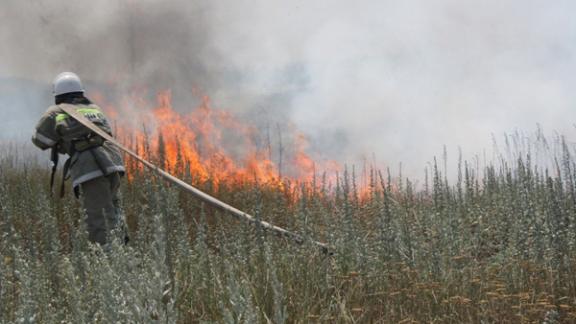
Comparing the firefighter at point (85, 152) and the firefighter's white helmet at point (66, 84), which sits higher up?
the firefighter's white helmet at point (66, 84)

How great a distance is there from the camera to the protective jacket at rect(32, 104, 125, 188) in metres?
6.10

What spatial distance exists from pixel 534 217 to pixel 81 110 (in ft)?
15.0

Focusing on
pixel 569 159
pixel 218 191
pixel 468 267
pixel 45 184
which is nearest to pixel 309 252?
pixel 468 267

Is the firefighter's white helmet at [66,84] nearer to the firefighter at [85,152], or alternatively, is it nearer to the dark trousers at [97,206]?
the firefighter at [85,152]

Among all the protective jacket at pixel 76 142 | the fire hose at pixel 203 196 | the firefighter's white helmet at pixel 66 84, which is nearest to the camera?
the fire hose at pixel 203 196

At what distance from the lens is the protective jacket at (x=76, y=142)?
240 inches

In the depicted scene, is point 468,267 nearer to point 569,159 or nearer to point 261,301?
point 261,301

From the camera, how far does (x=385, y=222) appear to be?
13.1 feet

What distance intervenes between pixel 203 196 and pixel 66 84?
2344 millimetres

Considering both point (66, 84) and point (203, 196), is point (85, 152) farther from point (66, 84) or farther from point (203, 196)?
point (203, 196)

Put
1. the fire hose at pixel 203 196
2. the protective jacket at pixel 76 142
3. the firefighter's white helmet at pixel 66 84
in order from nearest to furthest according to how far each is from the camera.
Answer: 1. the fire hose at pixel 203 196
2. the protective jacket at pixel 76 142
3. the firefighter's white helmet at pixel 66 84

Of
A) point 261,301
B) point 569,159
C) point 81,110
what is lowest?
point 261,301

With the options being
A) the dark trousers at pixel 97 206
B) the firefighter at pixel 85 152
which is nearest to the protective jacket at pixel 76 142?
the firefighter at pixel 85 152

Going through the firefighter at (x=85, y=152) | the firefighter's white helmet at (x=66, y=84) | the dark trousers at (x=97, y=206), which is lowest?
the dark trousers at (x=97, y=206)
